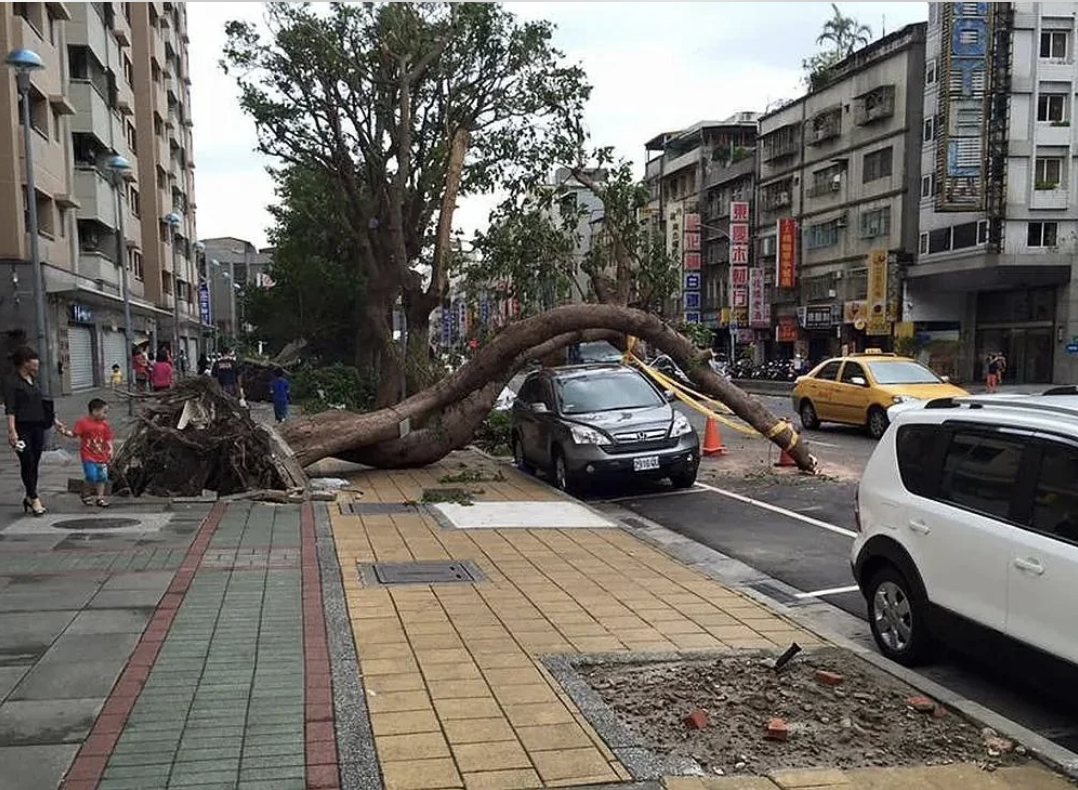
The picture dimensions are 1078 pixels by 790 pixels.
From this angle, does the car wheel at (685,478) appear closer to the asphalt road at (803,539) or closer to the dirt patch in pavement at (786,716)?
the asphalt road at (803,539)

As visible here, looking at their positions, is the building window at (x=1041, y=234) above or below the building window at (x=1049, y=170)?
below

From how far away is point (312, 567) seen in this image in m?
7.54

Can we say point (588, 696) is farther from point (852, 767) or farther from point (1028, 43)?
point (1028, 43)

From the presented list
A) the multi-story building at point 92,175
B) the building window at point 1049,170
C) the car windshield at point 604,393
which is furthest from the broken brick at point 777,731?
the building window at point 1049,170

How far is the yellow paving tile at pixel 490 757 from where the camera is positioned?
3957mm

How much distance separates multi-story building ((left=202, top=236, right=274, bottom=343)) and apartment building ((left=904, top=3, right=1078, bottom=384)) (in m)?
42.7

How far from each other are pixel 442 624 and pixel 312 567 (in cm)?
189

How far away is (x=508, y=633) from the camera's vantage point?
19.3 feet

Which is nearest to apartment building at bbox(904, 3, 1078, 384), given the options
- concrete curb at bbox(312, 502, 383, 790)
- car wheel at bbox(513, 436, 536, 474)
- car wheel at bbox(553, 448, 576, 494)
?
car wheel at bbox(513, 436, 536, 474)

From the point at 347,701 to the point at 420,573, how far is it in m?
2.92

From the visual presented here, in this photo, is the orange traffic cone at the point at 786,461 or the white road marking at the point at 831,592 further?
the orange traffic cone at the point at 786,461

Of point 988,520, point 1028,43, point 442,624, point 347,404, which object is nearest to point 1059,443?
point 988,520

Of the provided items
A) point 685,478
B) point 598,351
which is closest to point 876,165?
point 598,351

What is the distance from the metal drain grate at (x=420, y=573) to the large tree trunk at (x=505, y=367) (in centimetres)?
531
